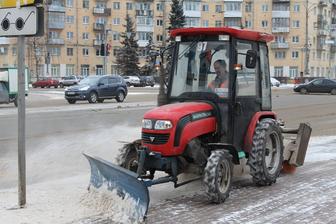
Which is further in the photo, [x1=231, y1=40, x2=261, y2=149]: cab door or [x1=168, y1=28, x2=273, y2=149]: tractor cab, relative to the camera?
[x1=231, y1=40, x2=261, y2=149]: cab door

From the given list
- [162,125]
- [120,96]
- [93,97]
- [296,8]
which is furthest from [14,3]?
[296,8]

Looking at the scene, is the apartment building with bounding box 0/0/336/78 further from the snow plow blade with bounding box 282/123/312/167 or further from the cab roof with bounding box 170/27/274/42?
the cab roof with bounding box 170/27/274/42

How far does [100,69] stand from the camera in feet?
340

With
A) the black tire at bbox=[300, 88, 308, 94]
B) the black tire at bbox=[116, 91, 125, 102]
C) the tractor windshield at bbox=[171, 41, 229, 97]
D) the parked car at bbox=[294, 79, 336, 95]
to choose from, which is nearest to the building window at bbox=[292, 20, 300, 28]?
the parked car at bbox=[294, 79, 336, 95]

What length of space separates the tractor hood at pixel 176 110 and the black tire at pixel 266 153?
0.95 metres

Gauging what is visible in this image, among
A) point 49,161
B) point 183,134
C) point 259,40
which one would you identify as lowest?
point 49,161

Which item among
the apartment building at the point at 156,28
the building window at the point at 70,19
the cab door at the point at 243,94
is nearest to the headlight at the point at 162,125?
the cab door at the point at 243,94

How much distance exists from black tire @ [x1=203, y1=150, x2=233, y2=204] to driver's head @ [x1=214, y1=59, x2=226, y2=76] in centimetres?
119

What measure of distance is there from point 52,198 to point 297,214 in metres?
3.18

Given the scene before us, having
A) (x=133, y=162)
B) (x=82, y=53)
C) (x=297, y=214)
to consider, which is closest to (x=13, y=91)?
(x=133, y=162)

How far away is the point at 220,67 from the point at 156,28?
3906 inches

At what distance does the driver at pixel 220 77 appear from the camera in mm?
8016

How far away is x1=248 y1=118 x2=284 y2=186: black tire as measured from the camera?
26.9ft

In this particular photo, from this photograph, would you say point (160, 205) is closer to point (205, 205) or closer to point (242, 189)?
point (205, 205)
